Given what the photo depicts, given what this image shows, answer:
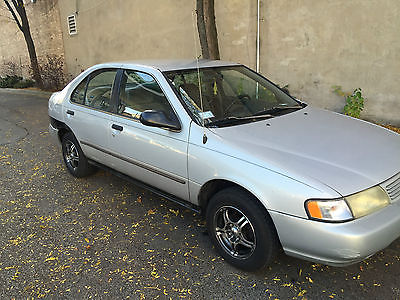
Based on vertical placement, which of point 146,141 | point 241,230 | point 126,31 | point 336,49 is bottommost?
point 241,230

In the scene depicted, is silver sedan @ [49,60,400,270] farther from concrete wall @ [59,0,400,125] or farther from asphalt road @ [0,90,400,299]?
concrete wall @ [59,0,400,125]

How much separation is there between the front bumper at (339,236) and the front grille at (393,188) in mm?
41

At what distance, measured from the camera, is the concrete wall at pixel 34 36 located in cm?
1497

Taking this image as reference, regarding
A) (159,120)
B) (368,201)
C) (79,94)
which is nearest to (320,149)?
(368,201)

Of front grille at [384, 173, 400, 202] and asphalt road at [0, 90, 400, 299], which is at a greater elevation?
front grille at [384, 173, 400, 202]

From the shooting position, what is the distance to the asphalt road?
100.0 inches

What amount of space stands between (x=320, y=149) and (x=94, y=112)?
2539 millimetres

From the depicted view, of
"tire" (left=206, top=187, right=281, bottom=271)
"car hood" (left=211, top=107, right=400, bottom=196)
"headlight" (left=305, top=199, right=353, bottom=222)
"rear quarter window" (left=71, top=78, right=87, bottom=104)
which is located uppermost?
"rear quarter window" (left=71, top=78, right=87, bottom=104)

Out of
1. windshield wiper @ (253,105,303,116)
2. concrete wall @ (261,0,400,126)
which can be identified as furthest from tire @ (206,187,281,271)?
concrete wall @ (261,0,400,126)

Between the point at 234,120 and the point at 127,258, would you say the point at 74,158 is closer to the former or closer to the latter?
the point at 127,258

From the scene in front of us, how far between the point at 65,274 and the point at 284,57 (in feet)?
19.7

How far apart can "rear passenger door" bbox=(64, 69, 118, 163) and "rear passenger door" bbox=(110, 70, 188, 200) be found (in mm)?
170

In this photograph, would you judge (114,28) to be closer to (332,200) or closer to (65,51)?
(65,51)

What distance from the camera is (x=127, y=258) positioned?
2.93 m
